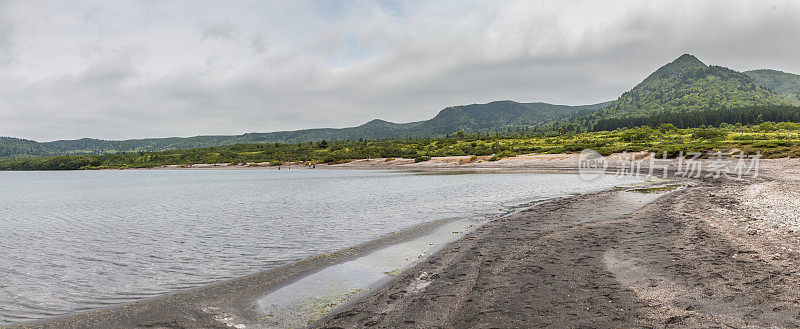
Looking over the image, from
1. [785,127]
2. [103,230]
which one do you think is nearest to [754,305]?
[103,230]

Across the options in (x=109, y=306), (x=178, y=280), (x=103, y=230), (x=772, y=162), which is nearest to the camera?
(x=109, y=306)

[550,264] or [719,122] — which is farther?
[719,122]

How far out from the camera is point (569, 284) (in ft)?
33.2

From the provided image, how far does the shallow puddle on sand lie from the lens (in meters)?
9.48

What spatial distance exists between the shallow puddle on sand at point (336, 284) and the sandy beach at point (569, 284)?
0.44 m

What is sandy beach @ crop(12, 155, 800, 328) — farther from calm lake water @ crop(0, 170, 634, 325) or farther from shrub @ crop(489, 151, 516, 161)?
shrub @ crop(489, 151, 516, 161)

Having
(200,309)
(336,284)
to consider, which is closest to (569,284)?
(336,284)

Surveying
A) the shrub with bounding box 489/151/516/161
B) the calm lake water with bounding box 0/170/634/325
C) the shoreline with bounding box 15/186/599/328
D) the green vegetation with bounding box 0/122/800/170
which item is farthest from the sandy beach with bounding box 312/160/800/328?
the shrub with bounding box 489/151/516/161

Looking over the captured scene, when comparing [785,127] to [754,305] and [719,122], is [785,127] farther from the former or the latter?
[754,305]

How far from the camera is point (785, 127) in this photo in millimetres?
129375

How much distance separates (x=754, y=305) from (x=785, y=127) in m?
169

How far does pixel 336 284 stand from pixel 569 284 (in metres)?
6.46

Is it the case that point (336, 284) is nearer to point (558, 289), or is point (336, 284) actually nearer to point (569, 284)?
point (558, 289)

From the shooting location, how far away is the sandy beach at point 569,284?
317 inches
